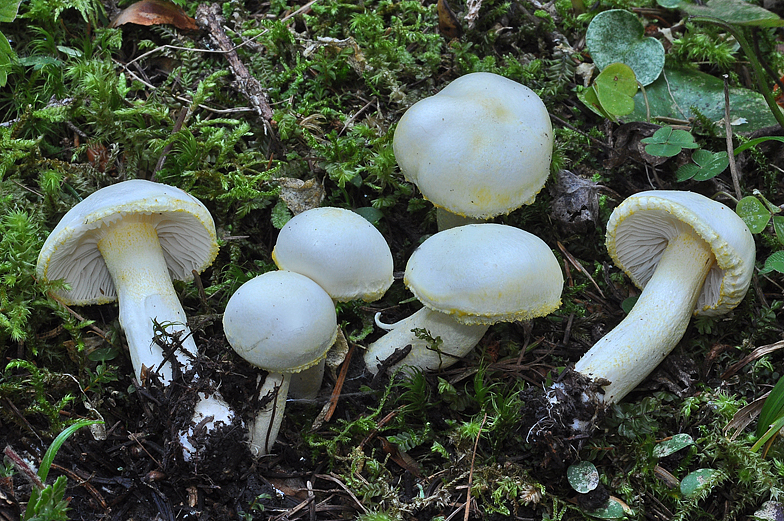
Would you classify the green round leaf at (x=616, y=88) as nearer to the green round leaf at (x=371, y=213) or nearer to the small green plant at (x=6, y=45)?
the green round leaf at (x=371, y=213)

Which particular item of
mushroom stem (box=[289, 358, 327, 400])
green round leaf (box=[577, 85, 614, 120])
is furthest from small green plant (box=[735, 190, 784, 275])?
mushroom stem (box=[289, 358, 327, 400])

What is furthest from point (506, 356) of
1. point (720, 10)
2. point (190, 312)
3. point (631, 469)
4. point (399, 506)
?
point (720, 10)

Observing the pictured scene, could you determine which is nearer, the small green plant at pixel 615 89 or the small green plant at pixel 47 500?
the small green plant at pixel 47 500

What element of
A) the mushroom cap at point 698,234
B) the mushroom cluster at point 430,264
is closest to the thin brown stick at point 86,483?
the mushroom cluster at point 430,264

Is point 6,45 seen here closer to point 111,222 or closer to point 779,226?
point 111,222

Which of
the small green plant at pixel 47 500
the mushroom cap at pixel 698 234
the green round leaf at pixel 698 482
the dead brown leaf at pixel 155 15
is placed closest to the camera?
the small green plant at pixel 47 500

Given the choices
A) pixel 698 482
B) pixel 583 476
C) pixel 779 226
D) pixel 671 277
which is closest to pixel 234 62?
pixel 671 277
